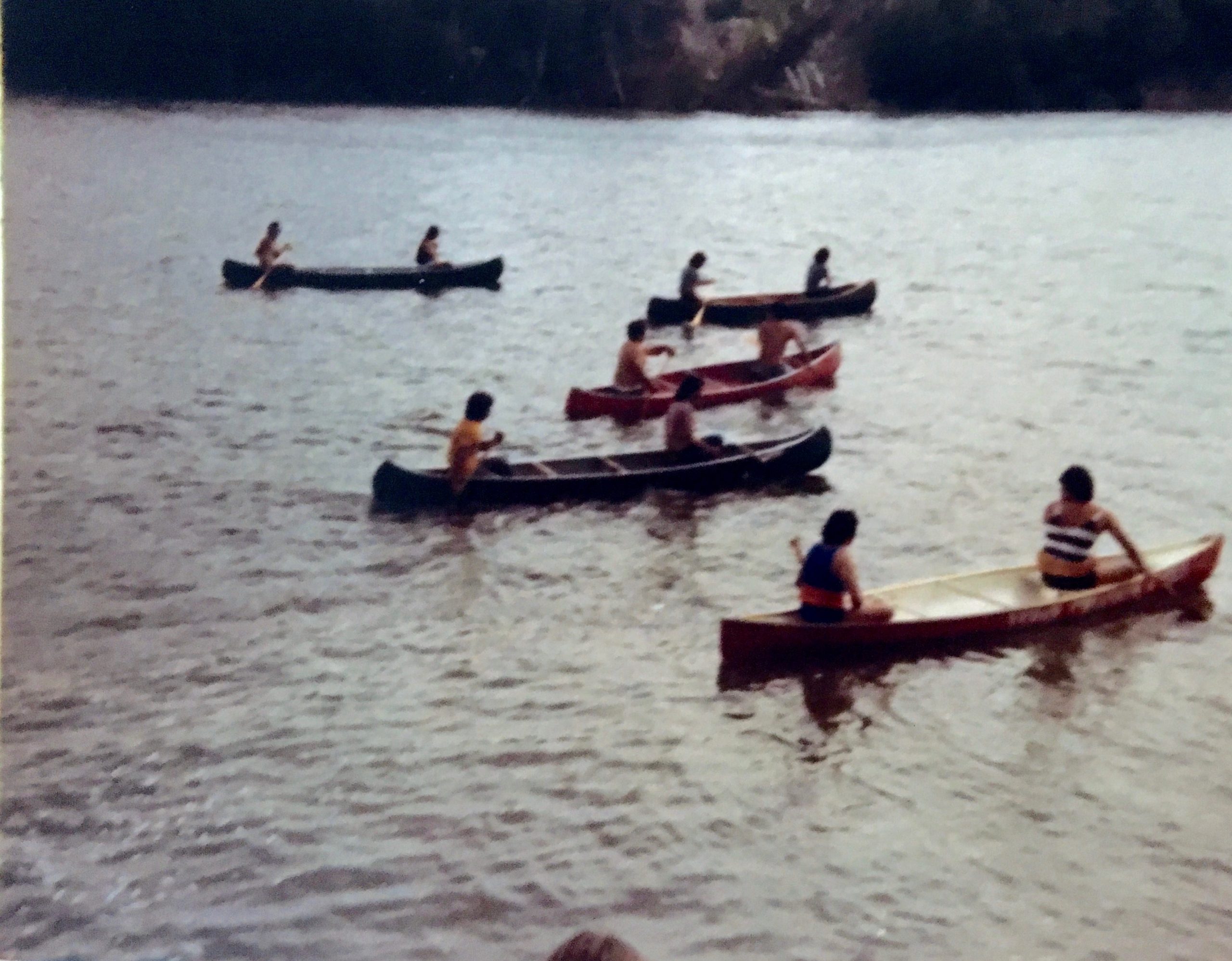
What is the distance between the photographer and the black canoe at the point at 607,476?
654 cm

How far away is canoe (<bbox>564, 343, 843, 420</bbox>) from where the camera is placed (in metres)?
8.14

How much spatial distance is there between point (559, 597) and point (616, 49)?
2.35 meters

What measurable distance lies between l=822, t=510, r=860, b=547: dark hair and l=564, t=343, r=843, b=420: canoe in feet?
10.1

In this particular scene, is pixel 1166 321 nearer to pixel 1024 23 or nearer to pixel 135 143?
pixel 1024 23

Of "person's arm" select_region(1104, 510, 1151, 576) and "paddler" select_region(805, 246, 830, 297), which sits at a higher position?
"paddler" select_region(805, 246, 830, 297)

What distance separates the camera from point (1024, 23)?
5.46m

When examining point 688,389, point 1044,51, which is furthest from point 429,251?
point 1044,51

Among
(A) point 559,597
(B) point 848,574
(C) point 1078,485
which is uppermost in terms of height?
(C) point 1078,485

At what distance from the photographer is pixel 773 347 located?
8.87 m

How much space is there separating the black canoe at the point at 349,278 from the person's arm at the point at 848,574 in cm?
727

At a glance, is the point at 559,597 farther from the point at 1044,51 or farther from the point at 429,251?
the point at 429,251

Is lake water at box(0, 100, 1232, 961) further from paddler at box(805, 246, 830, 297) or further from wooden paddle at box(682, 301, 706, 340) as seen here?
paddler at box(805, 246, 830, 297)

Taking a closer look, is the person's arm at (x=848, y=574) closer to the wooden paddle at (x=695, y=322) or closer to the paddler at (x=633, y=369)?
the paddler at (x=633, y=369)

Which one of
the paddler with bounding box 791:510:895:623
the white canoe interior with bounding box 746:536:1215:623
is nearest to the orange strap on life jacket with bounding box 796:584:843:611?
the paddler with bounding box 791:510:895:623
